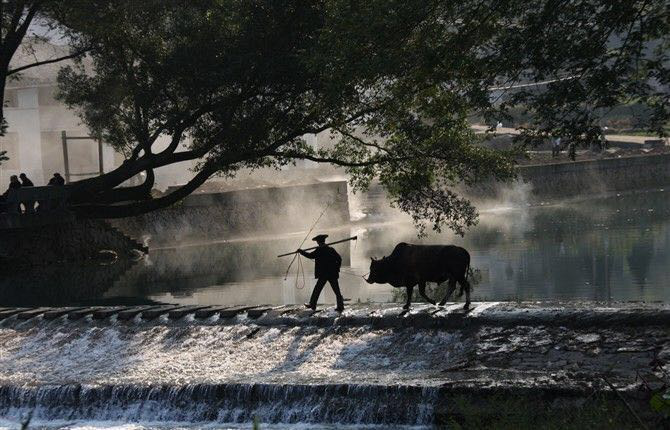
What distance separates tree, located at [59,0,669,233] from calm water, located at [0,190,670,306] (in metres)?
2.72

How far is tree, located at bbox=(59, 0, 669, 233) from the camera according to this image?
24.1 m

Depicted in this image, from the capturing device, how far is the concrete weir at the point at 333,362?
56.5 ft

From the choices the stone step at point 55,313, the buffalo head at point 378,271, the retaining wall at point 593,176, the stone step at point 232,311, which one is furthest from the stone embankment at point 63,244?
the retaining wall at point 593,176

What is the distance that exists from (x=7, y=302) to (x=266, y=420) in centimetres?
1952

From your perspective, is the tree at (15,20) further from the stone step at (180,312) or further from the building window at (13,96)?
the building window at (13,96)

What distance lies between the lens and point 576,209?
210 ft

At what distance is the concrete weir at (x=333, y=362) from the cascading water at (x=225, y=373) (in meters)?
0.02

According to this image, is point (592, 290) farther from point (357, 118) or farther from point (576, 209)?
point (576, 209)

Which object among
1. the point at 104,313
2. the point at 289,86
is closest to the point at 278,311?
the point at 104,313

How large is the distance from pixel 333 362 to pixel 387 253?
25135 millimetres

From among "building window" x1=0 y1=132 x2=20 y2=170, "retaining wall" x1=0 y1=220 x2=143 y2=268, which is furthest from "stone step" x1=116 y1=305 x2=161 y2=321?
"building window" x1=0 y1=132 x2=20 y2=170

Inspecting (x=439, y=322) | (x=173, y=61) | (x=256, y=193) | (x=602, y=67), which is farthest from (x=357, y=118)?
(x=256, y=193)

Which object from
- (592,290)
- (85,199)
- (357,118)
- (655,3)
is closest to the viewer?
(655,3)

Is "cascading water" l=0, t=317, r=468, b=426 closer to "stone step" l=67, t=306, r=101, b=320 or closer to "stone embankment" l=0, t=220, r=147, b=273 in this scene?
"stone step" l=67, t=306, r=101, b=320
